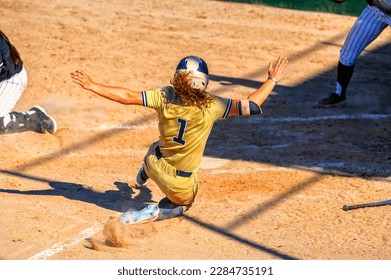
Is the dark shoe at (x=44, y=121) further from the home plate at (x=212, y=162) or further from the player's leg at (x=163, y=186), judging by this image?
the player's leg at (x=163, y=186)

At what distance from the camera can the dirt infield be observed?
6.99 m

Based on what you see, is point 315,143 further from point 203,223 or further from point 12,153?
point 12,153

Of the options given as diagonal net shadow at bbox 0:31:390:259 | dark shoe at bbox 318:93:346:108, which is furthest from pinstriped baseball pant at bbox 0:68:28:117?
dark shoe at bbox 318:93:346:108

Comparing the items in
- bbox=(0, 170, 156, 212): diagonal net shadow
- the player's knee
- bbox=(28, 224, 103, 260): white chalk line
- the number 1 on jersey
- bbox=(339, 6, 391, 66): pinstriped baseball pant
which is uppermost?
the number 1 on jersey

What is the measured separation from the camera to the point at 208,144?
9180 mm

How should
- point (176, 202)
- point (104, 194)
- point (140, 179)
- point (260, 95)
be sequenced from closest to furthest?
point (260, 95), point (176, 202), point (140, 179), point (104, 194)

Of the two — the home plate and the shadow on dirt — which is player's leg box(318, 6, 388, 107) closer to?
the shadow on dirt

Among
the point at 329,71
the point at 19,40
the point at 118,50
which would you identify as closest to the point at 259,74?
the point at 329,71

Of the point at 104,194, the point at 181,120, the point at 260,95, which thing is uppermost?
the point at 260,95

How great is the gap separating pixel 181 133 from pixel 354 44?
12.3 ft

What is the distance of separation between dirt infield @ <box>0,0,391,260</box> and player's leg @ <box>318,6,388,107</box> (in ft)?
0.62

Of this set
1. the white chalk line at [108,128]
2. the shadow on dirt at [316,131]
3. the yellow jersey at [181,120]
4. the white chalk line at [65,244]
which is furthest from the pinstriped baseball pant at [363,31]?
the white chalk line at [65,244]

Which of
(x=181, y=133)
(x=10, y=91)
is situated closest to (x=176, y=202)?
(x=181, y=133)

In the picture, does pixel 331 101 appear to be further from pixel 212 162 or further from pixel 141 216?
pixel 141 216
